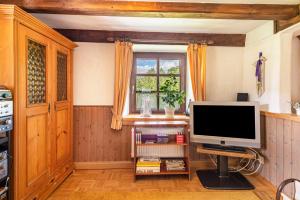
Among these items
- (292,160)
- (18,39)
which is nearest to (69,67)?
(18,39)

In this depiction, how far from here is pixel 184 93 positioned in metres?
3.74

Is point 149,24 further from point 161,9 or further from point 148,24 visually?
point 161,9

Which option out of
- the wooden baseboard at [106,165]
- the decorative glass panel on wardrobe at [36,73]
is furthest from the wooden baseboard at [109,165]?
the decorative glass panel on wardrobe at [36,73]

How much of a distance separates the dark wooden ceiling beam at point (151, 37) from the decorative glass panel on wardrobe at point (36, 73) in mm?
Answer: 1039

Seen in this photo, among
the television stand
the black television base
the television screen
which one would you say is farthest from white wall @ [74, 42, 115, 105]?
the black television base

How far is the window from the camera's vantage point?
3.90 meters

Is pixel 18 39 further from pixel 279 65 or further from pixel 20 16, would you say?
pixel 279 65

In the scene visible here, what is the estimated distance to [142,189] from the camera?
2.93 m

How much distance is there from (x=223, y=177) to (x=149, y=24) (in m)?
2.43

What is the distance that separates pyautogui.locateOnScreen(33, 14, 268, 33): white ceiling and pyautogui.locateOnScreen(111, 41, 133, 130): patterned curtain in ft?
1.00

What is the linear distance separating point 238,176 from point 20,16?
3320 millimetres

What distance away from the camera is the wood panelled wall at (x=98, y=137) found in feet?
11.8

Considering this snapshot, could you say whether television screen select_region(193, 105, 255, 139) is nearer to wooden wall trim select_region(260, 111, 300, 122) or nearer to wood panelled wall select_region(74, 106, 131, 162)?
wooden wall trim select_region(260, 111, 300, 122)

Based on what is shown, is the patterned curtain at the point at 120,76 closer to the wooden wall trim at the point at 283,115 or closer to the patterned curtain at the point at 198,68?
the patterned curtain at the point at 198,68
